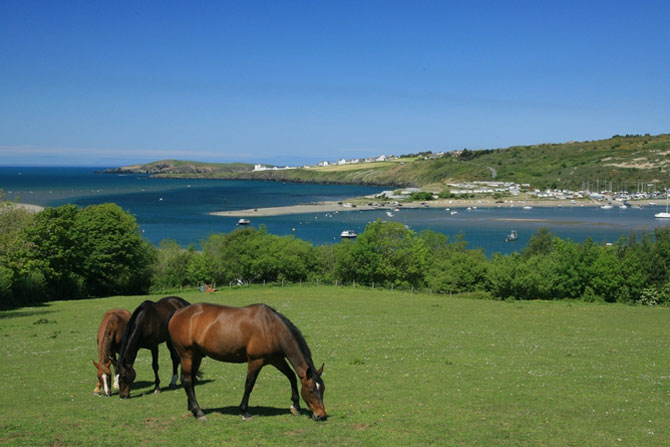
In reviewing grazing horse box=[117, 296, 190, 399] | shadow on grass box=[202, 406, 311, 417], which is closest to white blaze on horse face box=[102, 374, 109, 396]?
grazing horse box=[117, 296, 190, 399]

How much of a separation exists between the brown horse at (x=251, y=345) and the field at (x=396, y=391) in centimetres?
52

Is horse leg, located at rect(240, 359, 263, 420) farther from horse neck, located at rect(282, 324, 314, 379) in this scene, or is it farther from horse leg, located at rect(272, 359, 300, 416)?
horse neck, located at rect(282, 324, 314, 379)

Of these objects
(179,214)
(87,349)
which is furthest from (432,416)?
(179,214)

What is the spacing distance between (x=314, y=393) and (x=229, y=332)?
2100mm

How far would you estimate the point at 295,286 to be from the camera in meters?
52.2

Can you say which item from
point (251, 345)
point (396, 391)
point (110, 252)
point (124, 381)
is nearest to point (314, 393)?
point (251, 345)

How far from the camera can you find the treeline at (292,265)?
45.4 metres

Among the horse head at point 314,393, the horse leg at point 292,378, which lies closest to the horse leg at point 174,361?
the horse leg at point 292,378

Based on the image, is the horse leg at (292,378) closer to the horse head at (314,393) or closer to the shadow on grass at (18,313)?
the horse head at (314,393)

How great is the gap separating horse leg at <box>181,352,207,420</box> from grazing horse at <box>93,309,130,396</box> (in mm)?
2746

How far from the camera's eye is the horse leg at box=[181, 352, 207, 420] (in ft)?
37.3

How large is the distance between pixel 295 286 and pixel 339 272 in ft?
21.3

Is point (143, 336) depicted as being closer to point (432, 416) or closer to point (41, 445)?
point (41, 445)

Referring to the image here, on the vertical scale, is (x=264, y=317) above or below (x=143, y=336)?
above
